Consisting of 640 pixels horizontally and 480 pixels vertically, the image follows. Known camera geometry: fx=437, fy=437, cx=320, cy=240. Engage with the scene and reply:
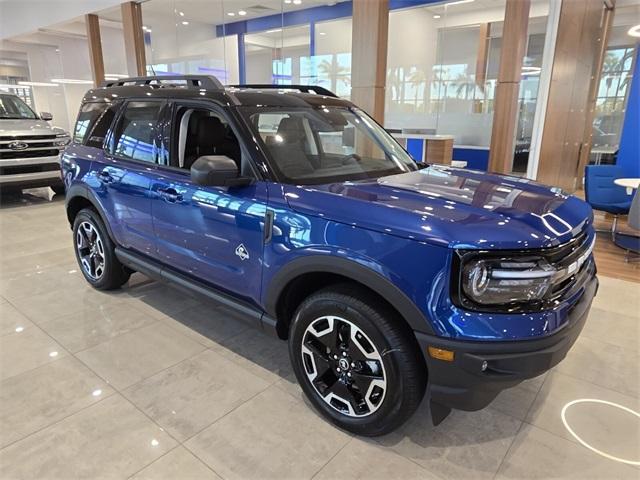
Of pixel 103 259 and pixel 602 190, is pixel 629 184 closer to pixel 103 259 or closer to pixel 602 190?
pixel 602 190

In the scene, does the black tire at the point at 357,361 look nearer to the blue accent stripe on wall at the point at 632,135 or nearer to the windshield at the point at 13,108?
the blue accent stripe on wall at the point at 632,135

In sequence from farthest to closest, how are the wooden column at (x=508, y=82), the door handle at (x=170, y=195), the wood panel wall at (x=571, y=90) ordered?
the wood panel wall at (x=571, y=90), the wooden column at (x=508, y=82), the door handle at (x=170, y=195)

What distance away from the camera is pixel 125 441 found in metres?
1.91

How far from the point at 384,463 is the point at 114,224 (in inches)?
95.1

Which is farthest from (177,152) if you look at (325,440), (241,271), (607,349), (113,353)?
(607,349)

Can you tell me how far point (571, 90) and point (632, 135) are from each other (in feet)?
3.78

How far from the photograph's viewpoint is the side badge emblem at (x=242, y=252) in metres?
2.15

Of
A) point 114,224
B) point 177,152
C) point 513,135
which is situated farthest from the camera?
point 513,135

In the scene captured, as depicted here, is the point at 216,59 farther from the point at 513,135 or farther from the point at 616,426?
the point at 616,426

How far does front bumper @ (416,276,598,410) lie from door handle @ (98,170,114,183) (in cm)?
243

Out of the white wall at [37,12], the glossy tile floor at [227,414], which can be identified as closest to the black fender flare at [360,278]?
the glossy tile floor at [227,414]

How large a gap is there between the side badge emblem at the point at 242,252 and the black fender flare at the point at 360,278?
21 centimetres

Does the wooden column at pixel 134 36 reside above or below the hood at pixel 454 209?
above

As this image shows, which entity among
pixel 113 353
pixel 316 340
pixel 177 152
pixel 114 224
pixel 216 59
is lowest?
pixel 113 353
